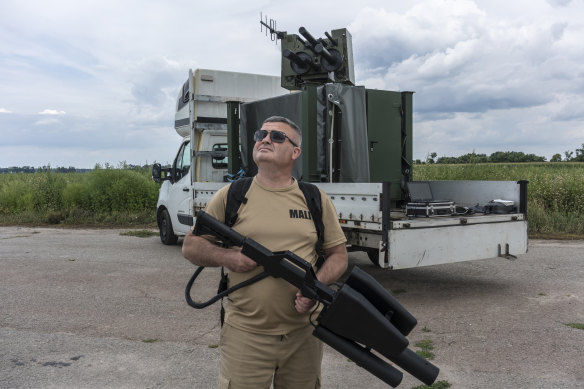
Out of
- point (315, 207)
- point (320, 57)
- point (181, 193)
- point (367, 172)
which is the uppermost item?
point (320, 57)

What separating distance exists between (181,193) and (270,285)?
319 inches

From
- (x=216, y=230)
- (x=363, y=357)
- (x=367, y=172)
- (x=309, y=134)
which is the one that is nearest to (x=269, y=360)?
(x=363, y=357)

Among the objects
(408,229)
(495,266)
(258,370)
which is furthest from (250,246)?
(495,266)

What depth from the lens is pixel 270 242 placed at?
95.0 inches

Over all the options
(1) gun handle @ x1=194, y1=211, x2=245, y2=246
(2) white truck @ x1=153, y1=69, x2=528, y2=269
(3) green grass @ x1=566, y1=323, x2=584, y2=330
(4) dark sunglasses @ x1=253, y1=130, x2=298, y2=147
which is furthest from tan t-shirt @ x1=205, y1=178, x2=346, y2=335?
(3) green grass @ x1=566, y1=323, x2=584, y2=330

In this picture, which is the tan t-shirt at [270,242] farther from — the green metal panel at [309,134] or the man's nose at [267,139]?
the green metal panel at [309,134]

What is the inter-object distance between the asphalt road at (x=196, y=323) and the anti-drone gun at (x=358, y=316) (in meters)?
1.89

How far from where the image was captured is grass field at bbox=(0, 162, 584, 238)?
13430 millimetres

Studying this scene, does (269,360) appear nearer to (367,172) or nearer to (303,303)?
(303,303)

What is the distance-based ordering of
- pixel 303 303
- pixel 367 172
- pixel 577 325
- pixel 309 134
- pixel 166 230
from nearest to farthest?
pixel 303 303, pixel 577 325, pixel 309 134, pixel 367 172, pixel 166 230

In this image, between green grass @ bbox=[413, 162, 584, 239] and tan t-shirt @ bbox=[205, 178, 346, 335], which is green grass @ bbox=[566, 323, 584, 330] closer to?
tan t-shirt @ bbox=[205, 178, 346, 335]

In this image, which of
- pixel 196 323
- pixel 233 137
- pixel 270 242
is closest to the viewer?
pixel 270 242

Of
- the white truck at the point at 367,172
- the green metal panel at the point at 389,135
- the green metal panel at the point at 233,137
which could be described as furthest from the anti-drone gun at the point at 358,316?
the green metal panel at the point at 233,137

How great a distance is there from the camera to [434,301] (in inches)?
252
